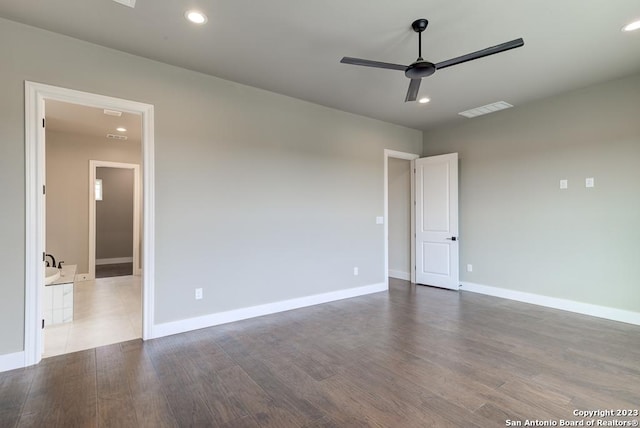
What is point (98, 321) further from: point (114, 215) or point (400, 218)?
point (114, 215)

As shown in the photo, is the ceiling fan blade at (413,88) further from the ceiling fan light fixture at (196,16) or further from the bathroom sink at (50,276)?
the bathroom sink at (50,276)

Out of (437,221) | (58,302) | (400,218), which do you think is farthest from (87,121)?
(437,221)

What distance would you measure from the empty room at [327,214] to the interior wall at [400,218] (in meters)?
0.31

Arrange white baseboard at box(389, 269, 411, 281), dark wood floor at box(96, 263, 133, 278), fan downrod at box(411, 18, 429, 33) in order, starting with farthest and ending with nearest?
dark wood floor at box(96, 263, 133, 278) → white baseboard at box(389, 269, 411, 281) → fan downrod at box(411, 18, 429, 33)

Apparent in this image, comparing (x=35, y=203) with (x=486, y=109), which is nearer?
(x=35, y=203)

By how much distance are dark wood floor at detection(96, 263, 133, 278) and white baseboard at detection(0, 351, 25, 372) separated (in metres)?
4.40

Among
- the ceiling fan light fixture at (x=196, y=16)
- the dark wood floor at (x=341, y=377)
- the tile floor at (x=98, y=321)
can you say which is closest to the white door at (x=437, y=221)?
the dark wood floor at (x=341, y=377)

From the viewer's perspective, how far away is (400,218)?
20.6ft

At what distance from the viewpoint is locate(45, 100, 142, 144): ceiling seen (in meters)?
4.46

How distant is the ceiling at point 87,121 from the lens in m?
4.46

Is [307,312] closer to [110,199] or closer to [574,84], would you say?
[574,84]

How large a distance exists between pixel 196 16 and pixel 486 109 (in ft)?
13.8

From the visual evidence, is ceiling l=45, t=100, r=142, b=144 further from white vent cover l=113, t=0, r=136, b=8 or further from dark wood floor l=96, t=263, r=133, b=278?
dark wood floor l=96, t=263, r=133, b=278

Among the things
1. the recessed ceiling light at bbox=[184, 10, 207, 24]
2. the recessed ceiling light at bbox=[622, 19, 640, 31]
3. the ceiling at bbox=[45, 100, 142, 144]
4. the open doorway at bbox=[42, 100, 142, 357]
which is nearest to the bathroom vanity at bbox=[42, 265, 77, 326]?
the open doorway at bbox=[42, 100, 142, 357]
